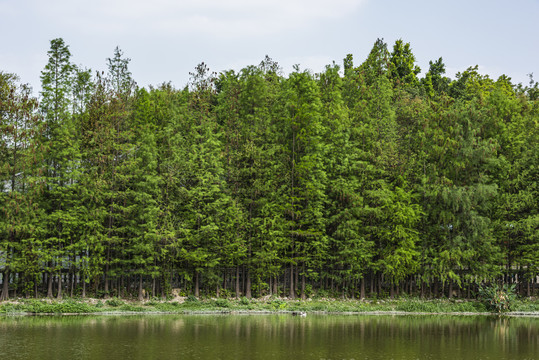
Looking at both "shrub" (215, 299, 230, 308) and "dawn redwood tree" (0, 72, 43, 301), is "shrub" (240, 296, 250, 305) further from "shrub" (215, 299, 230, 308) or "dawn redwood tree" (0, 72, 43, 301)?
"dawn redwood tree" (0, 72, 43, 301)

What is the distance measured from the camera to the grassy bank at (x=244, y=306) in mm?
37562

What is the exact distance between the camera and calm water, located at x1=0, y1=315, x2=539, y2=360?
22672mm

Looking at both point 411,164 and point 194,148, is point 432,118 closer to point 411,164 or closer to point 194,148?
point 411,164

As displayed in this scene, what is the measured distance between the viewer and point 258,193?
1813 inches

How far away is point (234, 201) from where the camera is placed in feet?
148

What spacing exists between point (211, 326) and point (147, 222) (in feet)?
43.1

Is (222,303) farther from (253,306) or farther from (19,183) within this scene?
(19,183)

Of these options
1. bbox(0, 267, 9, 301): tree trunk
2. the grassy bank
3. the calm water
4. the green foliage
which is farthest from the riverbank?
the calm water

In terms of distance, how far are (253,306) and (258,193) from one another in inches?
358

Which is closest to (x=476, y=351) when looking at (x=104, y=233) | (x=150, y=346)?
(x=150, y=346)

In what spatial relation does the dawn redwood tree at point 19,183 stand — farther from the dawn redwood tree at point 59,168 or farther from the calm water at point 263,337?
the calm water at point 263,337

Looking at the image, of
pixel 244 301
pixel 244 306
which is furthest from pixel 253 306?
pixel 244 301

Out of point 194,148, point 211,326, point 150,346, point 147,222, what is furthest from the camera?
point 194,148

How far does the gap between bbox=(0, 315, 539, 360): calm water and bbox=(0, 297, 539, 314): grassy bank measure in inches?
99.4
